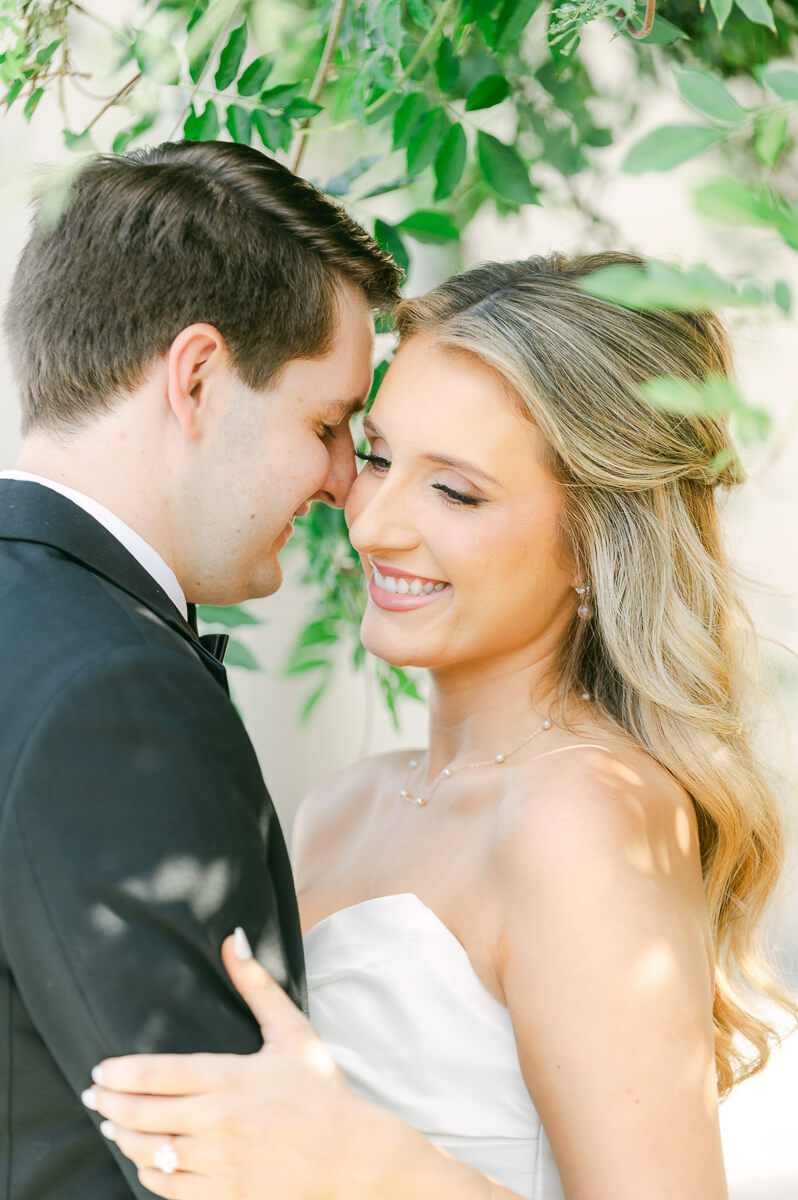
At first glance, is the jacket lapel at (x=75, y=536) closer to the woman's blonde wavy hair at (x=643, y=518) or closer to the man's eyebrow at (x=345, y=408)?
the man's eyebrow at (x=345, y=408)

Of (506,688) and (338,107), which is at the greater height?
(338,107)

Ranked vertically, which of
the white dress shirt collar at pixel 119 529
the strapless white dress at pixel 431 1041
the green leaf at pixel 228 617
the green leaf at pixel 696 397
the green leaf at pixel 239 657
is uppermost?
the green leaf at pixel 696 397

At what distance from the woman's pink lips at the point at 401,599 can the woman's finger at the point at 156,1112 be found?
1141 mm

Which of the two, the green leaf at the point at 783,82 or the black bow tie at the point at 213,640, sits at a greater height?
the green leaf at the point at 783,82

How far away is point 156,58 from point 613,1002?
6.03ft

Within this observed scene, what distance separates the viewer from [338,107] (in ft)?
8.68

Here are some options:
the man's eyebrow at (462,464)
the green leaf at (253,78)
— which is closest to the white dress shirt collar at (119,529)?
the man's eyebrow at (462,464)

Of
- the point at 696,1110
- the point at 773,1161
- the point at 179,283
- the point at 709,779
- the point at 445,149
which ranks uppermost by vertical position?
the point at 445,149

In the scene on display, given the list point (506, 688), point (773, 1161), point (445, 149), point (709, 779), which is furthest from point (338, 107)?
point (773, 1161)

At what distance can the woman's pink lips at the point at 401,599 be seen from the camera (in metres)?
2.30

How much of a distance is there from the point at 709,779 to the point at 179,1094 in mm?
1249

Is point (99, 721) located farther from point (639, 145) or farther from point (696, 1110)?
point (696, 1110)

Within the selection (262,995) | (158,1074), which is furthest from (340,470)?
(158,1074)

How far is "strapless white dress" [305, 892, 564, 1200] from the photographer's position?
201 cm
